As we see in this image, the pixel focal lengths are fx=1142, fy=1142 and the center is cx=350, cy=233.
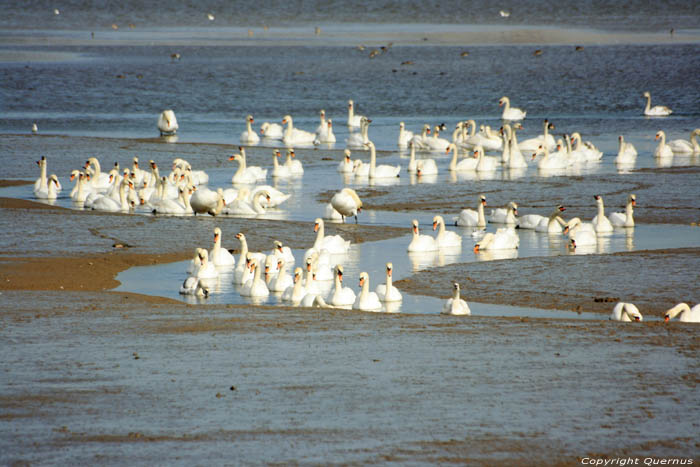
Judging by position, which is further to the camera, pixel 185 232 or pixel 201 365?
pixel 185 232

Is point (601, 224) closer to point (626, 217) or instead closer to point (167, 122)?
point (626, 217)

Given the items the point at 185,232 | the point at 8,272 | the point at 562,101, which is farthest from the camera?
the point at 562,101

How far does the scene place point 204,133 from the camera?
110 ft

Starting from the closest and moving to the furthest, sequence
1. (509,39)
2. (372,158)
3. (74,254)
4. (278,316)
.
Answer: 1. (278,316)
2. (74,254)
3. (372,158)
4. (509,39)

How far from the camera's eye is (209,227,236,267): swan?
15.9 meters

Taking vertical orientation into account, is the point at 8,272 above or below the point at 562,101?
below

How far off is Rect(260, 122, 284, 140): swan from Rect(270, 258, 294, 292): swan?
19.1 metres

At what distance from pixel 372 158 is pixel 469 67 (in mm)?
25037

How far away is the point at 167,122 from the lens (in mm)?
32094

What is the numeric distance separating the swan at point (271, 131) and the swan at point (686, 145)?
1124 centimetres

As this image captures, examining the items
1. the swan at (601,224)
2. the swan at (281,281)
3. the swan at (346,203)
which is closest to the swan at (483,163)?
the swan at (346,203)


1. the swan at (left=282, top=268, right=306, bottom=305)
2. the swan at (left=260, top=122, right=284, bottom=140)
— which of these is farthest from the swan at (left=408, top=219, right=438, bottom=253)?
the swan at (left=260, top=122, right=284, bottom=140)

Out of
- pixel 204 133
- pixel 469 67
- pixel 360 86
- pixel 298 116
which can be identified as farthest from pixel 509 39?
pixel 204 133

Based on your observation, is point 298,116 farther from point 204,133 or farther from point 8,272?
point 8,272
